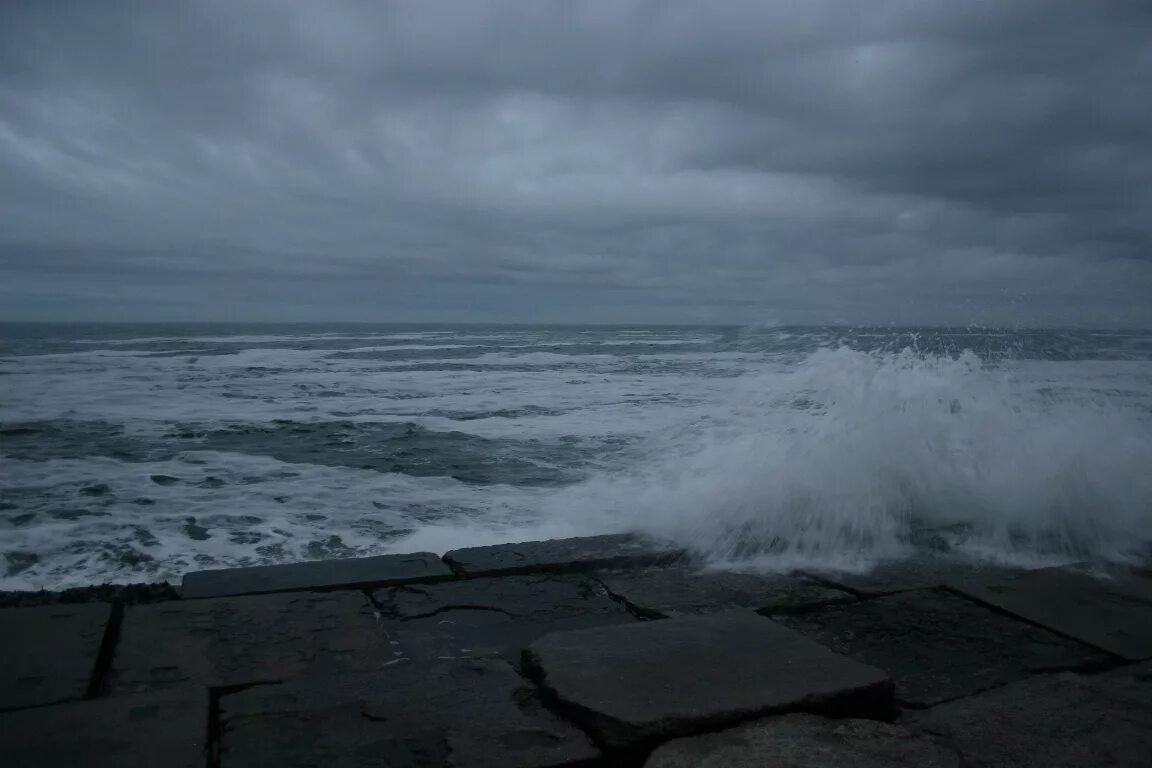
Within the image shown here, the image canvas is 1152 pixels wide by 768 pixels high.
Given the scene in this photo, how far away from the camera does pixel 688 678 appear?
206 centimetres

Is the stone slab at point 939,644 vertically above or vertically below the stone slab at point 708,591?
above

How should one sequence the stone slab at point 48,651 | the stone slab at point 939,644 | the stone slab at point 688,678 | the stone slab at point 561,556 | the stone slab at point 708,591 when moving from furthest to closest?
the stone slab at point 561,556 < the stone slab at point 708,591 < the stone slab at point 939,644 < the stone slab at point 48,651 < the stone slab at point 688,678

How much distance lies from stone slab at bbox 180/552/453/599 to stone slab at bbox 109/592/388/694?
110mm

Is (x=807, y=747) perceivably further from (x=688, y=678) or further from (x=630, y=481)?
(x=630, y=481)

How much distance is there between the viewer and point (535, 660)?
2.21 m

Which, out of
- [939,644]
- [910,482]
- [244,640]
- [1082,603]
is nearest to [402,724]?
[244,640]

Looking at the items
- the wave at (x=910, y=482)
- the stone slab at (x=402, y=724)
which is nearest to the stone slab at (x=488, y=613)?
the stone slab at (x=402, y=724)

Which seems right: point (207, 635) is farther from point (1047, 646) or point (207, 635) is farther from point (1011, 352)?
point (1011, 352)

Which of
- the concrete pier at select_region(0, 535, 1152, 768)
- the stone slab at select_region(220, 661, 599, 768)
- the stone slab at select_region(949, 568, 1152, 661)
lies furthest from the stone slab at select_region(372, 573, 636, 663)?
the stone slab at select_region(949, 568, 1152, 661)

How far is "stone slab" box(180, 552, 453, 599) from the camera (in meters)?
3.02

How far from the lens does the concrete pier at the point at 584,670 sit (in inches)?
70.7

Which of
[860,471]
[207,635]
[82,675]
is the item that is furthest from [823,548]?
[82,675]

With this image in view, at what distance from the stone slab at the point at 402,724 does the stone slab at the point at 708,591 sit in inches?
34.0

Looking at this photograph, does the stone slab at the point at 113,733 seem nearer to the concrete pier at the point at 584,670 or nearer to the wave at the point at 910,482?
the concrete pier at the point at 584,670
